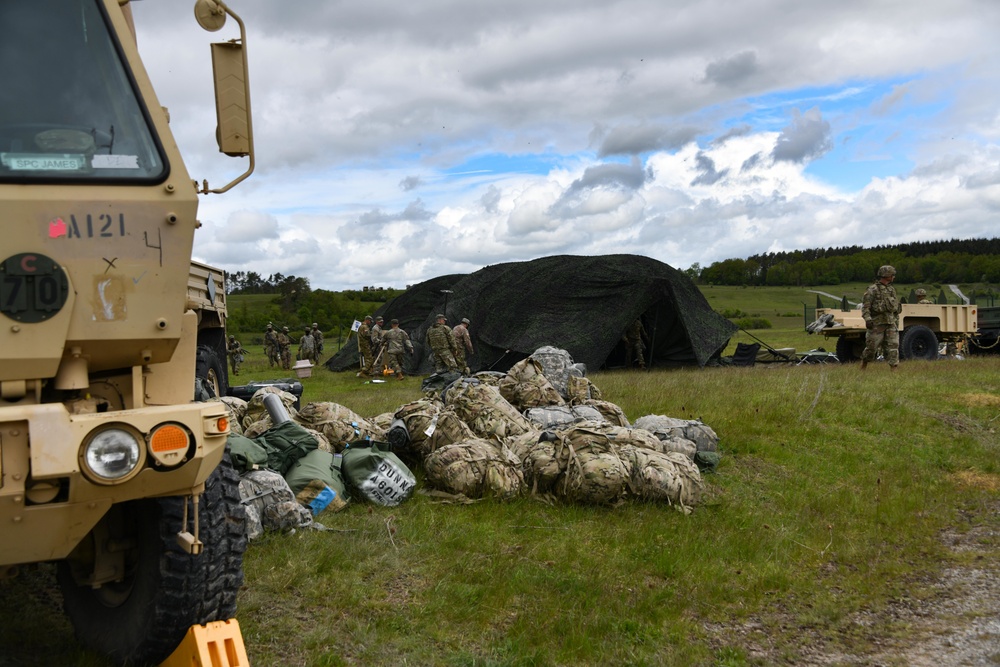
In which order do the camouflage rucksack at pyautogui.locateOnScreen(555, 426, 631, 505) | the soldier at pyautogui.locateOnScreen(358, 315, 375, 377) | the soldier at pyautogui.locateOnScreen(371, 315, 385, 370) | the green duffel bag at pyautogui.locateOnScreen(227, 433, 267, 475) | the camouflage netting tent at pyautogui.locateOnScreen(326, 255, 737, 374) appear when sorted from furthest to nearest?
Result: 1. the soldier at pyautogui.locateOnScreen(358, 315, 375, 377)
2. the soldier at pyautogui.locateOnScreen(371, 315, 385, 370)
3. the camouflage netting tent at pyautogui.locateOnScreen(326, 255, 737, 374)
4. the camouflage rucksack at pyautogui.locateOnScreen(555, 426, 631, 505)
5. the green duffel bag at pyautogui.locateOnScreen(227, 433, 267, 475)

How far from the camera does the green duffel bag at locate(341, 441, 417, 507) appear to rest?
6.85 metres

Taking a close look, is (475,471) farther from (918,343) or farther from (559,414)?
(918,343)

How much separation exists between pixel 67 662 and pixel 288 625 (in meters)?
1.03

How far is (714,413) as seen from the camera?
10445mm

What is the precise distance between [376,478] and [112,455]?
3.90m

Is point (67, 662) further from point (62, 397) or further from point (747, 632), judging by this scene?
point (747, 632)

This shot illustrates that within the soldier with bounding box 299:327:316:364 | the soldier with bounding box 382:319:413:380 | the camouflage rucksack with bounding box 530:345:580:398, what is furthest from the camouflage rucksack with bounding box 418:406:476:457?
the soldier with bounding box 299:327:316:364

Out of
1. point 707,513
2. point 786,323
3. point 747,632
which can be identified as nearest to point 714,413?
point 707,513

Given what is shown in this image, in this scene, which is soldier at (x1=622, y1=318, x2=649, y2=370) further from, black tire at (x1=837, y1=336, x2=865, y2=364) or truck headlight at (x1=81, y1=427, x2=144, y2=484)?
truck headlight at (x1=81, y1=427, x2=144, y2=484)

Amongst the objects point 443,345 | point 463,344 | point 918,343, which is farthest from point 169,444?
point 918,343

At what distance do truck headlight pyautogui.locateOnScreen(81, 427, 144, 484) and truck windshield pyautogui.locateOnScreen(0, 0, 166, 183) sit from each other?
91 cm

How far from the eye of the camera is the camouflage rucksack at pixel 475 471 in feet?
23.0

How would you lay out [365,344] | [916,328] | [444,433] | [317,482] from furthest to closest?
1. [365,344]
2. [916,328]
3. [444,433]
4. [317,482]

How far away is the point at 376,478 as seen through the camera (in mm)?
6875
